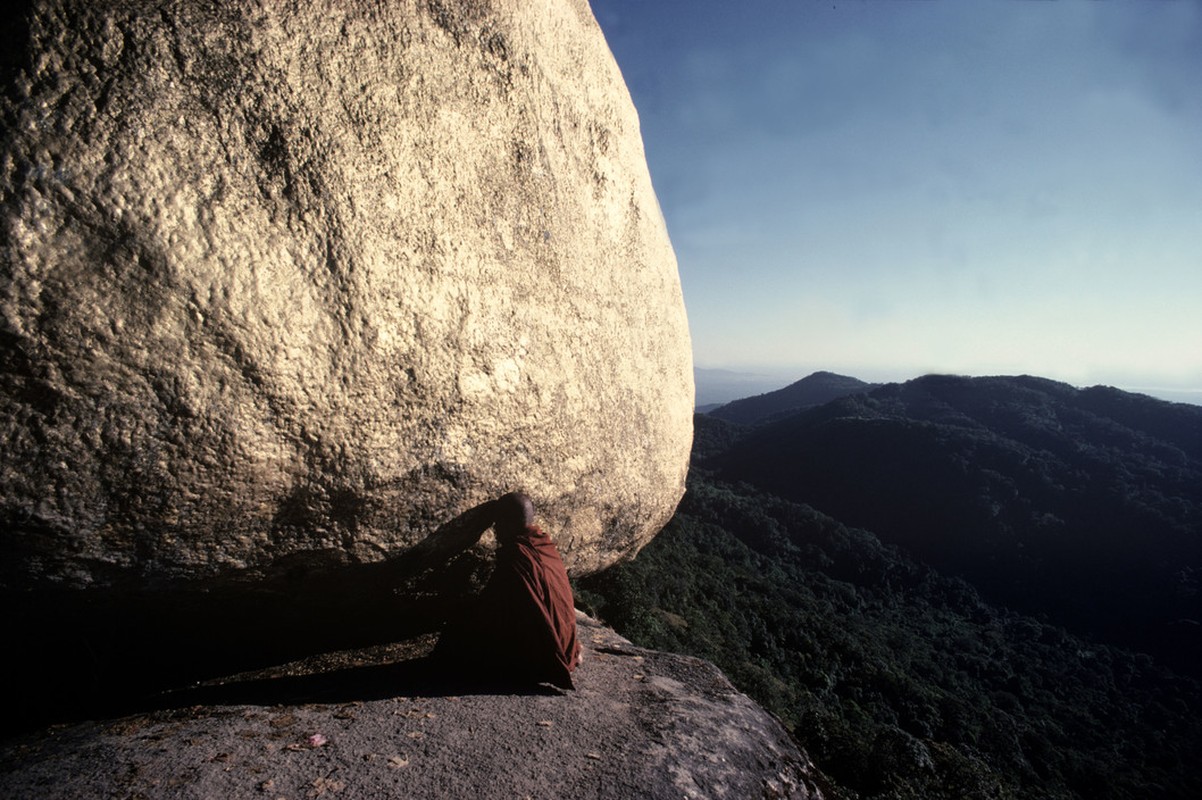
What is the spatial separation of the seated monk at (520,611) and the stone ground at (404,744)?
0.18 m

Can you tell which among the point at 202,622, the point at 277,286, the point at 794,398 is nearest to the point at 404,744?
the point at 202,622

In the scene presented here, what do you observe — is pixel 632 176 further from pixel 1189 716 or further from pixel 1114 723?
pixel 1189 716

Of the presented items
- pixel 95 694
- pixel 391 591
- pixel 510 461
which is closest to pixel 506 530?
pixel 510 461

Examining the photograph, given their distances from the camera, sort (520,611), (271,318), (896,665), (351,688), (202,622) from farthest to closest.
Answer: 1. (896,665)
2. (520,611)
3. (351,688)
4. (202,622)
5. (271,318)

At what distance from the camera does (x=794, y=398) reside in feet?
403

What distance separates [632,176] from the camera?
5.68m

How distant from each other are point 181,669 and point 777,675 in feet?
131

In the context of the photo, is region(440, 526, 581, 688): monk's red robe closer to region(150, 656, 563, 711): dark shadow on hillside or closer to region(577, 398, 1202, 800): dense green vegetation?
region(150, 656, 563, 711): dark shadow on hillside

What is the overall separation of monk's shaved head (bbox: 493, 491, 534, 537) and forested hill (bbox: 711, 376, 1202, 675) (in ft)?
222

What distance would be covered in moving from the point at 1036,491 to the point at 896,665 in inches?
1293

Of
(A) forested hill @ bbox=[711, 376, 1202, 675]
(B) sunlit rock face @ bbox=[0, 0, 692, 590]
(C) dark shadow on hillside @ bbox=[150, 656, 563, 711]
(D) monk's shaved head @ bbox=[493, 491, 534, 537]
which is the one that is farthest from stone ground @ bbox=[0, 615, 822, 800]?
(A) forested hill @ bbox=[711, 376, 1202, 675]

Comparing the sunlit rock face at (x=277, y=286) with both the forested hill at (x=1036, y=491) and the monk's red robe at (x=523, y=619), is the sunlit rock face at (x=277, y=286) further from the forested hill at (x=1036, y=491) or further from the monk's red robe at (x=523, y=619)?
the forested hill at (x=1036, y=491)

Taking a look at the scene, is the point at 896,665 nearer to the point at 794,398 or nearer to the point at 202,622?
the point at 202,622

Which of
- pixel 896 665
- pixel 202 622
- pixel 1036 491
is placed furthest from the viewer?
pixel 1036 491
